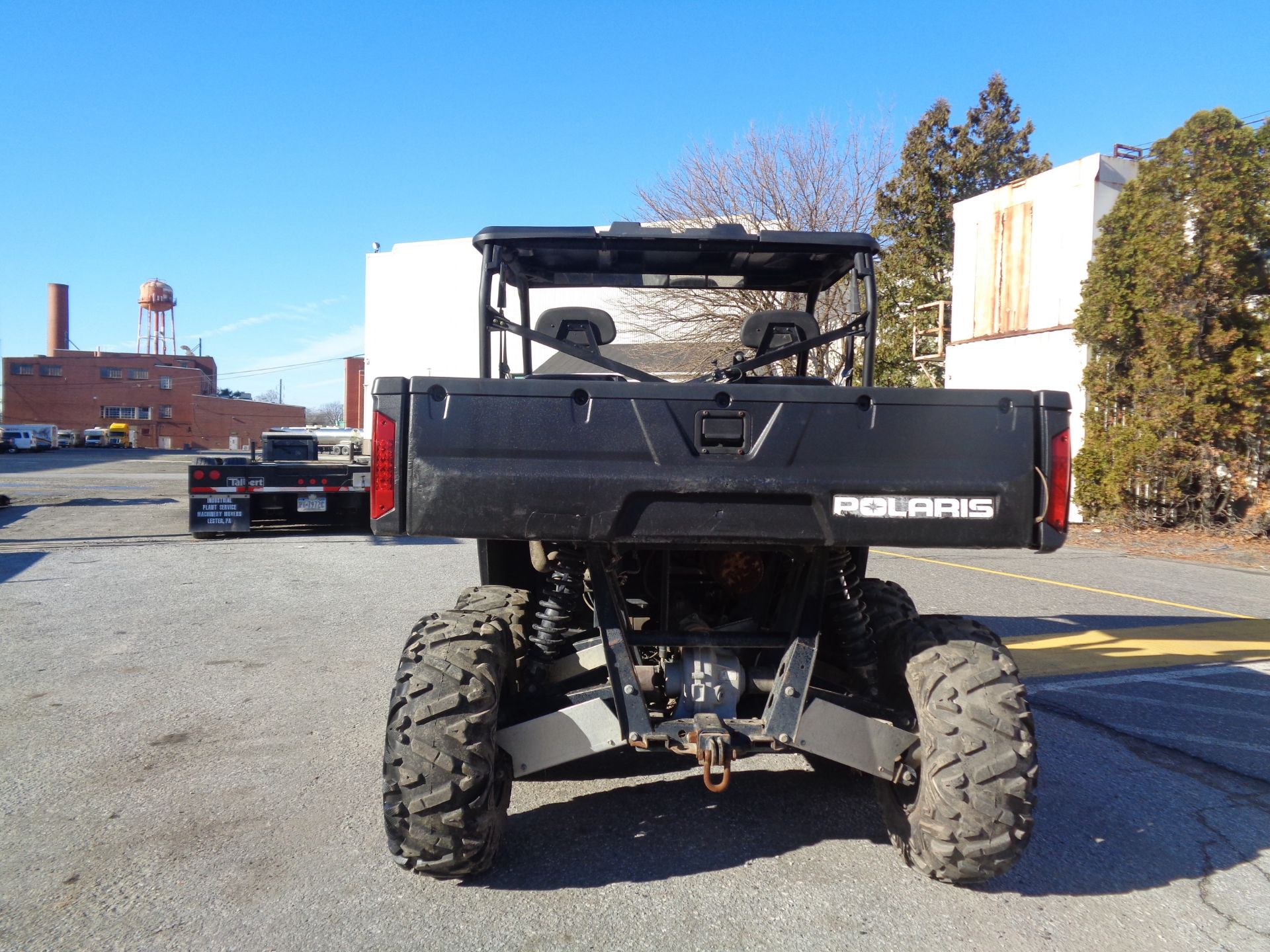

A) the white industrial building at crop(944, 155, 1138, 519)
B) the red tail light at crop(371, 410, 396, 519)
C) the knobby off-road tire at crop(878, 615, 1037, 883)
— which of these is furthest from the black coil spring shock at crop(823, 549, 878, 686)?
the white industrial building at crop(944, 155, 1138, 519)

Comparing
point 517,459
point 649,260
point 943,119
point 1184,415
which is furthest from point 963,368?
point 517,459

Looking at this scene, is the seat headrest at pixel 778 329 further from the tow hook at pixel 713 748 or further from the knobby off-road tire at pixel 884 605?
the tow hook at pixel 713 748

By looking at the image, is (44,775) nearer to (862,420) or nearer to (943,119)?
(862,420)

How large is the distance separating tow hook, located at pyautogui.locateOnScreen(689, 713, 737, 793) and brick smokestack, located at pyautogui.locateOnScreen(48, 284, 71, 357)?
104 m

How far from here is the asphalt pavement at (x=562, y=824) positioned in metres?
3.14

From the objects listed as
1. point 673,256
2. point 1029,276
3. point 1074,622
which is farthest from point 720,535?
point 1029,276

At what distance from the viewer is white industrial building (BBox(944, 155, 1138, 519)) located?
17.5 meters

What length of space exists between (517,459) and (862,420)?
115cm

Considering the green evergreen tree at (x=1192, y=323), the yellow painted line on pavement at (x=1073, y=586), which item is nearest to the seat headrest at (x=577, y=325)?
the yellow painted line on pavement at (x=1073, y=586)

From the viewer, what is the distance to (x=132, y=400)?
88.0 metres

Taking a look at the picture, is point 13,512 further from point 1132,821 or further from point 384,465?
point 1132,821

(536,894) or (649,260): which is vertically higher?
(649,260)

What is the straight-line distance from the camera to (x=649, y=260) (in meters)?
4.57

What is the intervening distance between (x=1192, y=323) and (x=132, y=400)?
91.2 m
